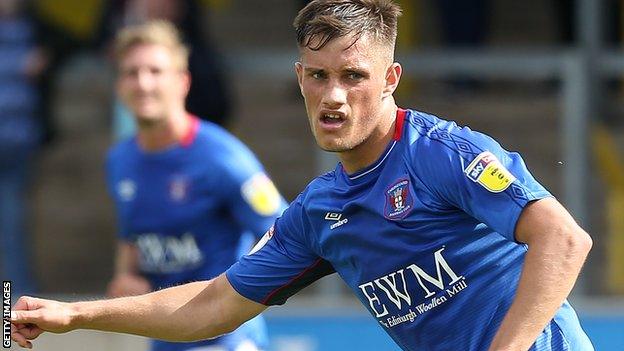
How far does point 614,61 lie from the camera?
898 cm

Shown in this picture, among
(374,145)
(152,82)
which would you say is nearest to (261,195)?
(152,82)

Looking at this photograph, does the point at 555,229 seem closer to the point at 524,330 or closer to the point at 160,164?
the point at 524,330

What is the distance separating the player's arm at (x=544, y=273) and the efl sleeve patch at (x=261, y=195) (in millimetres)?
2853

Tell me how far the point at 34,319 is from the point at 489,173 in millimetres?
1392

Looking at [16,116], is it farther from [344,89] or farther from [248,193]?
[344,89]

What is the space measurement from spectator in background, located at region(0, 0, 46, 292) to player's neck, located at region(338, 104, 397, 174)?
513 cm

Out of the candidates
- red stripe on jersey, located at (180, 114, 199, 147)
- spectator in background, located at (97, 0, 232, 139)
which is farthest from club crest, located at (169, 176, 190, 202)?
spectator in background, located at (97, 0, 232, 139)

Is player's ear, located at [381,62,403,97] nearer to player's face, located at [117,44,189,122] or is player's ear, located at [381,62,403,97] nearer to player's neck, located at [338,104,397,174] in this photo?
player's neck, located at [338,104,397,174]

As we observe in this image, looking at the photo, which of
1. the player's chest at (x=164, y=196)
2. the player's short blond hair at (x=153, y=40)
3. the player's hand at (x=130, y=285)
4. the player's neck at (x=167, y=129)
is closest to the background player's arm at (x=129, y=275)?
the player's hand at (x=130, y=285)

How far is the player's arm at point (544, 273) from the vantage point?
3562 mm

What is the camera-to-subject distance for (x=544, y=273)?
357cm

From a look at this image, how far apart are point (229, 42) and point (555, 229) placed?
8359mm

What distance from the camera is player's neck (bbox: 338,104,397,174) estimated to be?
160 inches

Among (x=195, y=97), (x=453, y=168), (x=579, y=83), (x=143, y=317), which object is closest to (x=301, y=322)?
(x=195, y=97)
